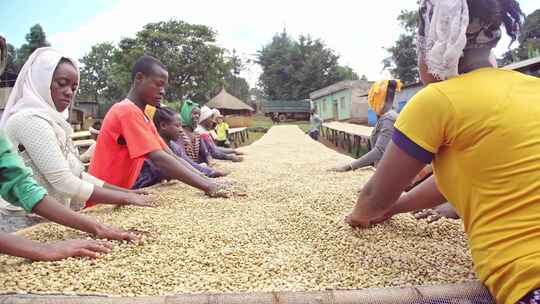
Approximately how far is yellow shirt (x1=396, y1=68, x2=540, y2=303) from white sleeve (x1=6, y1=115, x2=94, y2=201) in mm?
1505

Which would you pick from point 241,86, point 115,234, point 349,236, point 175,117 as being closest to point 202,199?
point 115,234

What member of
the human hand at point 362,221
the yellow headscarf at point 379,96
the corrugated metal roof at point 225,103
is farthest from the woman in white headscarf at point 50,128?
the corrugated metal roof at point 225,103

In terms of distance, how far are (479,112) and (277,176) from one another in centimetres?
257

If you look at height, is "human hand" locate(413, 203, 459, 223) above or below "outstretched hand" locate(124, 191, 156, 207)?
below

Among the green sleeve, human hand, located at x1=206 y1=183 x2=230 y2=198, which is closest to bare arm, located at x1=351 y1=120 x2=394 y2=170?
human hand, located at x1=206 y1=183 x2=230 y2=198

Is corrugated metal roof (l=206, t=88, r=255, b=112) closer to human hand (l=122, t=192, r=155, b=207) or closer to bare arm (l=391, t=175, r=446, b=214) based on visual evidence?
human hand (l=122, t=192, r=155, b=207)

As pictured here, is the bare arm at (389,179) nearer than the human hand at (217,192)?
Yes

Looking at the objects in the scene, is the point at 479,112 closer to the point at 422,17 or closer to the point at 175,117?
the point at 422,17

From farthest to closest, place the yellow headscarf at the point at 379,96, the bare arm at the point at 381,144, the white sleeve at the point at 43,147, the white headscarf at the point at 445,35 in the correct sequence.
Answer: the yellow headscarf at the point at 379,96
the bare arm at the point at 381,144
the white sleeve at the point at 43,147
the white headscarf at the point at 445,35

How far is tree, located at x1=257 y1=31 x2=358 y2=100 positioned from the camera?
38938mm

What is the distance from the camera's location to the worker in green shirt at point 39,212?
1.28 m

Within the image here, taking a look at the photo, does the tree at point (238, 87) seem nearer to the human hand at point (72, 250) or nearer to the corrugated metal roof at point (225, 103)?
the corrugated metal roof at point (225, 103)

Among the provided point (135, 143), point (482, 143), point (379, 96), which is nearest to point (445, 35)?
point (482, 143)

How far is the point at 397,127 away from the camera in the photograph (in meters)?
1.08
